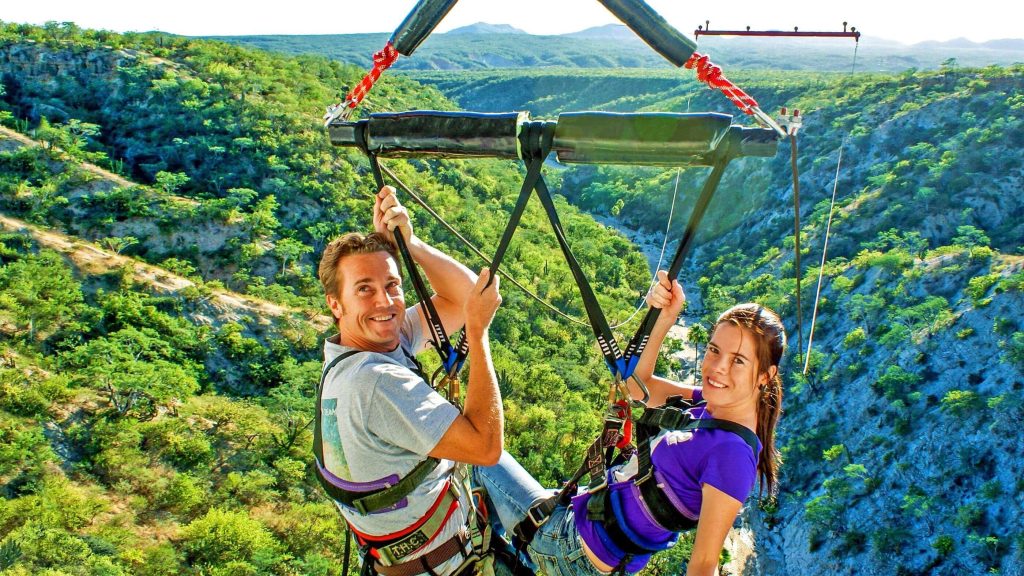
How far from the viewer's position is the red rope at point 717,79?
12.5 feet

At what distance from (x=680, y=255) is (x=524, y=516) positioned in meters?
2.00

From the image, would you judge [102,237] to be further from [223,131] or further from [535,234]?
[535,234]

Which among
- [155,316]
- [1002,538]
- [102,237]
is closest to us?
[1002,538]

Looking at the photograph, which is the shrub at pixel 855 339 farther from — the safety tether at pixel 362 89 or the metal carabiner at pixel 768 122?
the safety tether at pixel 362 89

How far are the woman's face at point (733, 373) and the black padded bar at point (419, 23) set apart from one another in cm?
247

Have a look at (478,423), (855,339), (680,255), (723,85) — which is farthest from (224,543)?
(855,339)

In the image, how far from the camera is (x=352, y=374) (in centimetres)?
339

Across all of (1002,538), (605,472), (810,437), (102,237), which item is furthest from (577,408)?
(605,472)

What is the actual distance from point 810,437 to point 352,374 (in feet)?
132

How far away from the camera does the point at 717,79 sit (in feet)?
13.0

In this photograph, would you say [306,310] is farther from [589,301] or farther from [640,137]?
[640,137]

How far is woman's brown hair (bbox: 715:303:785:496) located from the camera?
3898 millimetres

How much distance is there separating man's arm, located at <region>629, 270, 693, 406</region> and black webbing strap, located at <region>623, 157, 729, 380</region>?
6 centimetres

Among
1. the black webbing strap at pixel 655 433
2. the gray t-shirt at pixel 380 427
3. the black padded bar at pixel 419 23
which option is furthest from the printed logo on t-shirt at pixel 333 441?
the black padded bar at pixel 419 23
